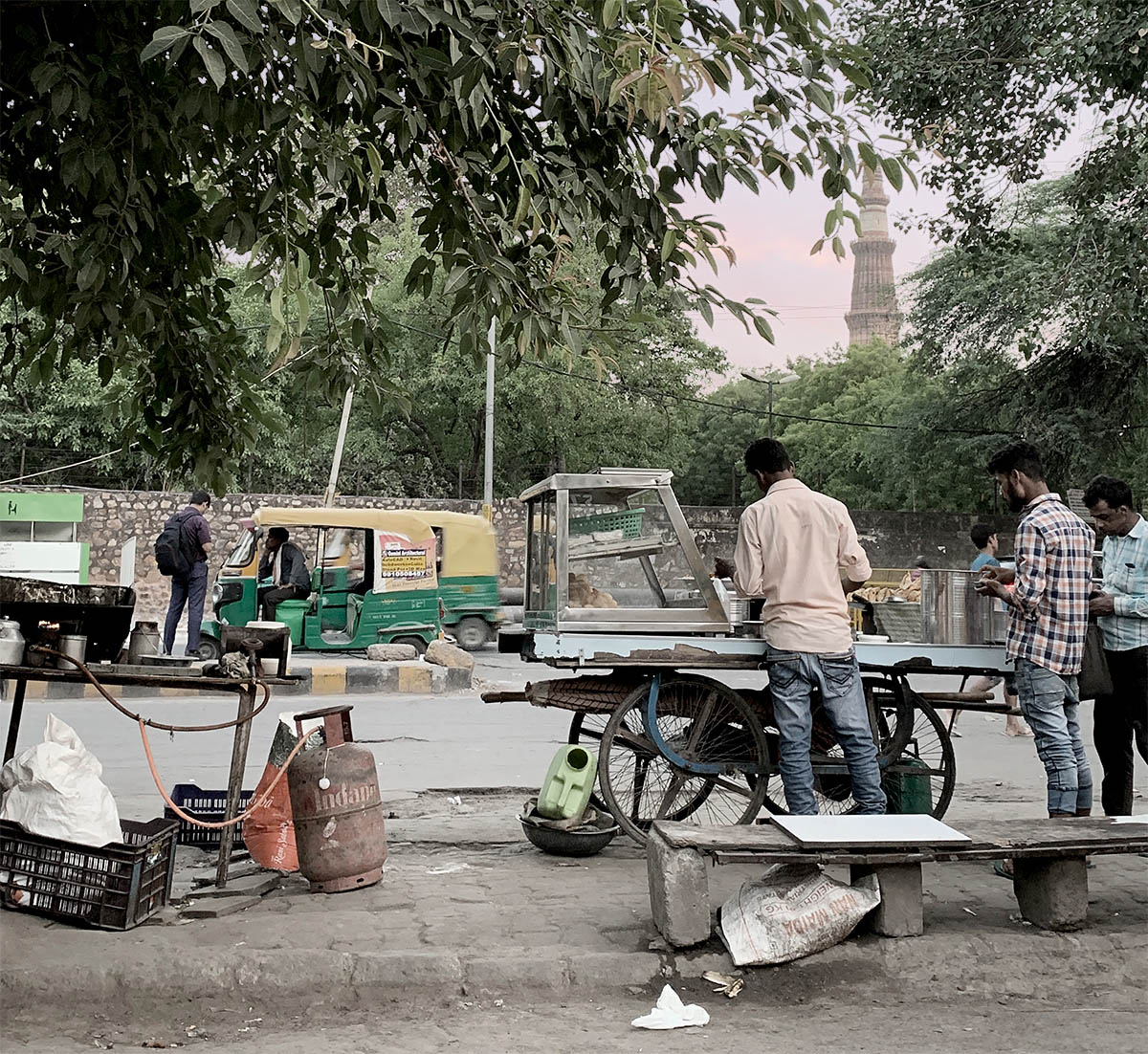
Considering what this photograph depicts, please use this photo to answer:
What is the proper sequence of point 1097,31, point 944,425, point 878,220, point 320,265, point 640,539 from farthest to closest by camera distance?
1. point 878,220
2. point 944,425
3. point 1097,31
4. point 640,539
5. point 320,265

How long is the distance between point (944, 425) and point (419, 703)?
67.7 feet

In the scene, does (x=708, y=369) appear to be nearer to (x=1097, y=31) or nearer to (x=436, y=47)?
(x=1097, y=31)

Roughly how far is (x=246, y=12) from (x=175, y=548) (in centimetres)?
1067

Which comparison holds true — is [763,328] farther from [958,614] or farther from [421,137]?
[958,614]

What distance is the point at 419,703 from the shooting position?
1255 cm

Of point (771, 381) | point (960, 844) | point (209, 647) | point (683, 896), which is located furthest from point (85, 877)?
point (771, 381)

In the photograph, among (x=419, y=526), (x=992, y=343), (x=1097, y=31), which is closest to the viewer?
(x=1097, y=31)

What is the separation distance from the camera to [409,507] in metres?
23.8

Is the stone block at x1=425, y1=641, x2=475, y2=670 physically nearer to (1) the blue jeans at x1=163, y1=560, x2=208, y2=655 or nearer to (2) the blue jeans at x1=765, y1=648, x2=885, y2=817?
(1) the blue jeans at x1=163, y1=560, x2=208, y2=655

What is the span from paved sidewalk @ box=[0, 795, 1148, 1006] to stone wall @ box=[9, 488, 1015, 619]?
52.2ft

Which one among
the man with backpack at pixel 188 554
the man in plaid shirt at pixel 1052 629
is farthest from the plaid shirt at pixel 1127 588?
the man with backpack at pixel 188 554

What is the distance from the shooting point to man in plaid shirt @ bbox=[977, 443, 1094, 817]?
17.8 feet

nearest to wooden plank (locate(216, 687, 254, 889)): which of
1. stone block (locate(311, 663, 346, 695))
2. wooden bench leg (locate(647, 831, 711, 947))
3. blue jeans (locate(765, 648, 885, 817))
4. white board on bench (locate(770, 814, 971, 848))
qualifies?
wooden bench leg (locate(647, 831, 711, 947))

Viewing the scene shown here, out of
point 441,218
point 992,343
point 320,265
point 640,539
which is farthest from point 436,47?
point 992,343
